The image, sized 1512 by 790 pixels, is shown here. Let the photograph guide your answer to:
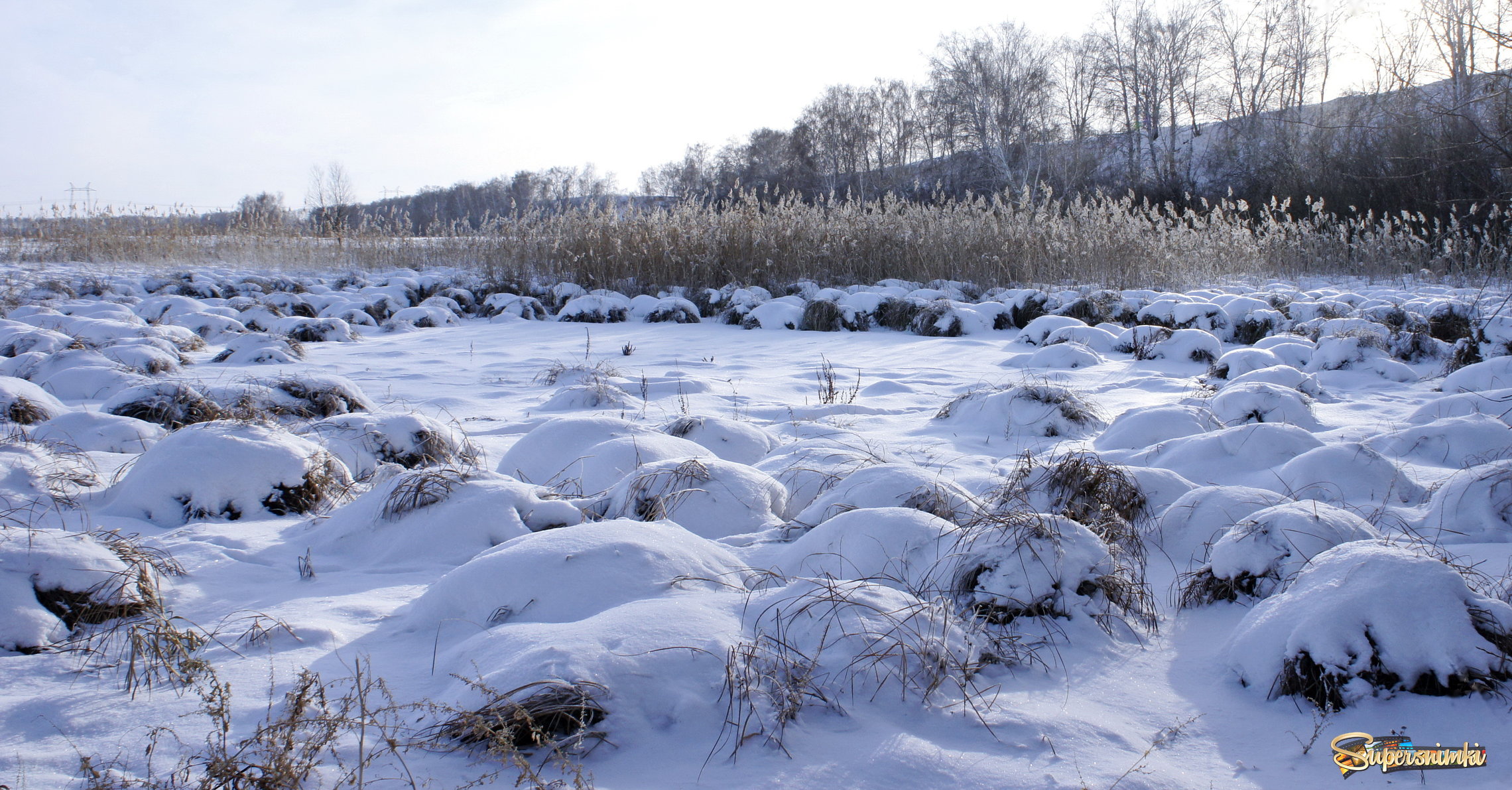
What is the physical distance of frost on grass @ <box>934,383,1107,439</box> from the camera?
385 cm

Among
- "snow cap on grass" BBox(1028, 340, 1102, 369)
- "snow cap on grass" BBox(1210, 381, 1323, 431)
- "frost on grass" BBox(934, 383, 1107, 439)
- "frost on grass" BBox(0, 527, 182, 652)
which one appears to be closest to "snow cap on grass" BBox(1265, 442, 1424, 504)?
"snow cap on grass" BBox(1210, 381, 1323, 431)

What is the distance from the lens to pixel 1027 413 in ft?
12.9

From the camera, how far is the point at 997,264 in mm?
9977

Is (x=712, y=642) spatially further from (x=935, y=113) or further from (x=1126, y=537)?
(x=935, y=113)

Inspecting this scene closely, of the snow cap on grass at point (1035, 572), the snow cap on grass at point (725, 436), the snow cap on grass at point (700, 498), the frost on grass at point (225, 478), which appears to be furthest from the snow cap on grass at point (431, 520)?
the snow cap on grass at point (1035, 572)

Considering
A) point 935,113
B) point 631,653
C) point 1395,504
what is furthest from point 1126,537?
point 935,113

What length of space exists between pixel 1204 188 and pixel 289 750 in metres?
28.8

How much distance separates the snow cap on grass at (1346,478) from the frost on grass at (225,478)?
3299 mm

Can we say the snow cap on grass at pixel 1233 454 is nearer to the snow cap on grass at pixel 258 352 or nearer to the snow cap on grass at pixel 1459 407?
the snow cap on grass at pixel 1459 407

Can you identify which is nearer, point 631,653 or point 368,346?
point 631,653

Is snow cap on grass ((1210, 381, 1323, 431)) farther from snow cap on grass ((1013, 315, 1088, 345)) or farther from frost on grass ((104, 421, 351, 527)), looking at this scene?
frost on grass ((104, 421, 351, 527))

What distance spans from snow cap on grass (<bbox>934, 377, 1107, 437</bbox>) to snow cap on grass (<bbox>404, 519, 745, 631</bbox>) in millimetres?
2297

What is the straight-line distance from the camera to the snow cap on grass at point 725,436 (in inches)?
132

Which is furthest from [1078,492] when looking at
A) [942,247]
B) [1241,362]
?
[942,247]
